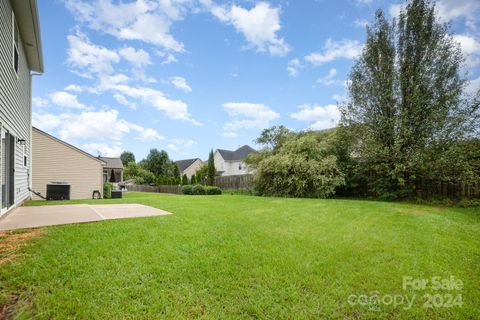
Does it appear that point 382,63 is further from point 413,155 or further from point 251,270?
point 251,270

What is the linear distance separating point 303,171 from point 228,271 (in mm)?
10708

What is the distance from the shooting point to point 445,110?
10.6 meters

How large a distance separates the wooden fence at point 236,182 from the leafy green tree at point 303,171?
376 centimetres

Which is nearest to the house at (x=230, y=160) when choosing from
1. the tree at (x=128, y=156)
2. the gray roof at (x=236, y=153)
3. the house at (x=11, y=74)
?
the gray roof at (x=236, y=153)

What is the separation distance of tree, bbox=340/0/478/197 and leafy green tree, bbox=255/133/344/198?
4.91 ft

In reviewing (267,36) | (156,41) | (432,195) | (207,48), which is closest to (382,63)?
(267,36)

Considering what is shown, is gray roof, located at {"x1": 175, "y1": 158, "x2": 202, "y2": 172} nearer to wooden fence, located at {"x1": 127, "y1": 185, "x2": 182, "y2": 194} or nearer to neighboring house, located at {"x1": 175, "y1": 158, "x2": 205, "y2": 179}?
neighboring house, located at {"x1": 175, "y1": 158, "x2": 205, "y2": 179}

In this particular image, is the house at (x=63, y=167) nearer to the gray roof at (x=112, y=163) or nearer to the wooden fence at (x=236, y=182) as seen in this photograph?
the wooden fence at (x=236, y=182)

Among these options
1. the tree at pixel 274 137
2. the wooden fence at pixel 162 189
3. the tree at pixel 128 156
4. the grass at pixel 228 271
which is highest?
the tree at pixel 128 156

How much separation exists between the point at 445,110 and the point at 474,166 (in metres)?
2.50

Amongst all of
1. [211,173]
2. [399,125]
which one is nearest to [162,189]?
[211,173]

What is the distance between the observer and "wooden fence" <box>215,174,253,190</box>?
19.1 m

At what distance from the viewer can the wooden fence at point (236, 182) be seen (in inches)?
750

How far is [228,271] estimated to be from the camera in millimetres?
3043
